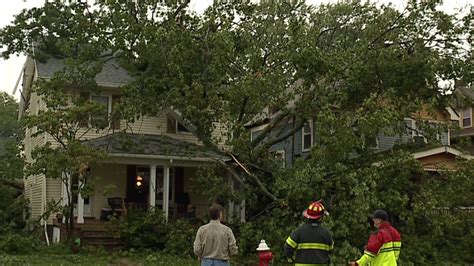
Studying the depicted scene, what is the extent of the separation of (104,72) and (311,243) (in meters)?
18.1

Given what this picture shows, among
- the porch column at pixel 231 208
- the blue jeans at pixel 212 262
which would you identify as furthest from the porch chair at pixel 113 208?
the blue jeans at pixel 212 262

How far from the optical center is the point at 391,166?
17094 millimetres

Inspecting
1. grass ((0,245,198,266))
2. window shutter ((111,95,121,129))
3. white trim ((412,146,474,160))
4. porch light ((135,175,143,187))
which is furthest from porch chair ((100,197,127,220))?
white trim ((412,146,474,160))

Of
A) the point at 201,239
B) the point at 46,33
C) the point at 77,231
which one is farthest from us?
the point at 46,33

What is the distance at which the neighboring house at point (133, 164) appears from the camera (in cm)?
2098

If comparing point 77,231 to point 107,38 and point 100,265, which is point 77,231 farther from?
point 107,38

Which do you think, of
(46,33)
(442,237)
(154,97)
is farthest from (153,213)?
(46,33)

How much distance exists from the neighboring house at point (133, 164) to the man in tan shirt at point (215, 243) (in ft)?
39.9

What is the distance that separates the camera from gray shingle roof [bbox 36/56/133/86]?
2303cm

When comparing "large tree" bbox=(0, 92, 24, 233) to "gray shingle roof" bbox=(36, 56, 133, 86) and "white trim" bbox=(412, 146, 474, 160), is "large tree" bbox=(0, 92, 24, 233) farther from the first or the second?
"white trim" bbox=(412, 146, 474, 160)

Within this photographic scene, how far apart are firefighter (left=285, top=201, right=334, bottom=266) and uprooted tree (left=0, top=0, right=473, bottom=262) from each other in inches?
336

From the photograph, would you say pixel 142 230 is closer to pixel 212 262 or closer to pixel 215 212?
pixel 212 262

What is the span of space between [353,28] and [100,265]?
12.2 meters

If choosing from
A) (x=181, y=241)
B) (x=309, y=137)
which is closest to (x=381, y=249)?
(x=181, y=241)
